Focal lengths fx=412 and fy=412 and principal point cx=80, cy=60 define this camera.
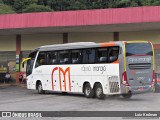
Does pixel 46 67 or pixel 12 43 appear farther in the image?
pixel 12 43

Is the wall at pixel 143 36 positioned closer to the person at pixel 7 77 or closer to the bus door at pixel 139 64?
the person at pixel 7 77

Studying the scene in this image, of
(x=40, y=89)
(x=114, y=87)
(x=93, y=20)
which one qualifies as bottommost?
(x=40, y=89)

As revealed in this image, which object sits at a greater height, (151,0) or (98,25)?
(151,0)

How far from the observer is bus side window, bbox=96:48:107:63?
21.1 m

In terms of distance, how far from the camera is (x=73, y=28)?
107 ft

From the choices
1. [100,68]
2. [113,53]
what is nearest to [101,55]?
[100,68]

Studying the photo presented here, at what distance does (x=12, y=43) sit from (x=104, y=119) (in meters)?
26.9

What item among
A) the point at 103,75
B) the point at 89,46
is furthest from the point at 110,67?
the point at 89,46

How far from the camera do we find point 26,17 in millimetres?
31750

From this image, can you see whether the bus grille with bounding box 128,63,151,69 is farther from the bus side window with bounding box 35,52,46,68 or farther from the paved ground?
the bus side window with bounding box 35,52,46,68

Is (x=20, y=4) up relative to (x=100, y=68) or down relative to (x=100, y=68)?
up

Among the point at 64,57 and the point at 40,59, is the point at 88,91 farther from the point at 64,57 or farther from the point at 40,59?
the point at 40,59

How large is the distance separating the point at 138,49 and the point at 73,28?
1250 centimetres

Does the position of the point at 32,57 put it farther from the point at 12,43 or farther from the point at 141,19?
the point at 12,43
